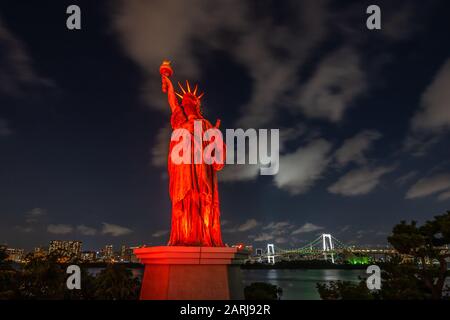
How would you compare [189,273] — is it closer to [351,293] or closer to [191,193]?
[191,193]

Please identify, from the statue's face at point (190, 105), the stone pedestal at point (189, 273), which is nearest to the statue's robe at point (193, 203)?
the statue's face at point (190, 105)

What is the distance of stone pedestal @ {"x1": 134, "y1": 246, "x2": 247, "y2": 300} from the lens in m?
6.20

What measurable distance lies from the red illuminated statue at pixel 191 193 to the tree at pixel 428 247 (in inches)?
317

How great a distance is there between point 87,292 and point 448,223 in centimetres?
1186

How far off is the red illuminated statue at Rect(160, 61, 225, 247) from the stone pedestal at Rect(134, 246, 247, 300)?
62cm

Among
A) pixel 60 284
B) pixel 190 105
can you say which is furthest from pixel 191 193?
pixel 60 284

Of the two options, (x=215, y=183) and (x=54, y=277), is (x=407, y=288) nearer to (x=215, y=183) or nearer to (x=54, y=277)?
(x=215, y=183)

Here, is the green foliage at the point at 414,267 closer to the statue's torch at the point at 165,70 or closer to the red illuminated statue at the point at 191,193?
the red illuminated statue at the point at 191,193

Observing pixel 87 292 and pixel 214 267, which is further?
pixel 87 292

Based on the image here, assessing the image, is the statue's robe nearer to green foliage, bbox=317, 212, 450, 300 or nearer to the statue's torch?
the statue's torch

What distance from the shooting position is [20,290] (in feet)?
35.7

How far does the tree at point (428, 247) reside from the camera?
38.0ft
